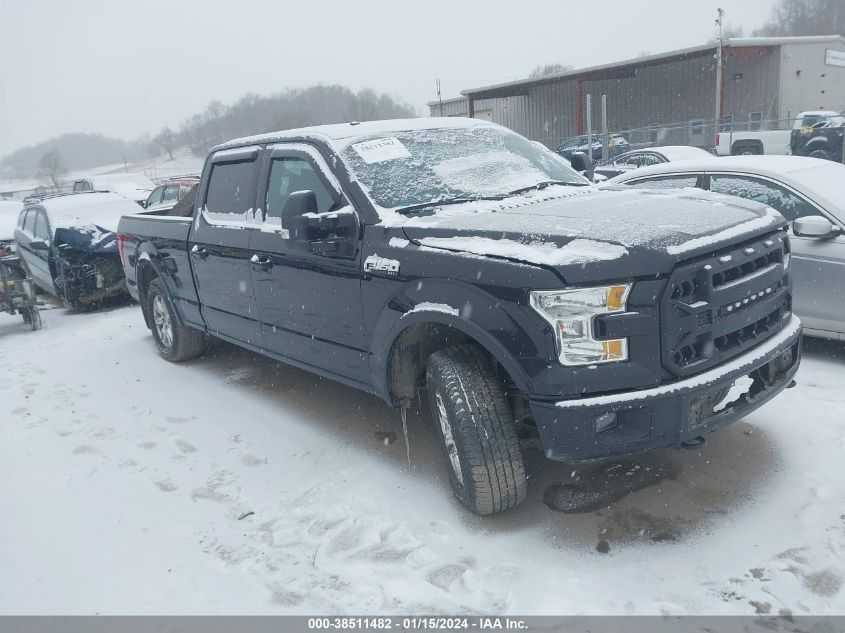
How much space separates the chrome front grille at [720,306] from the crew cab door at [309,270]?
5.62 feet

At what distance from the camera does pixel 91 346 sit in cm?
771

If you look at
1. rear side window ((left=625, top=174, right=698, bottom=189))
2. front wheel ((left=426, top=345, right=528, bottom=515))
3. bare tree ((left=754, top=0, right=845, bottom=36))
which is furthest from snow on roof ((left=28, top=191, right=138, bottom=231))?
bare tree ((left=754, top=0, right=845, bottom=36))

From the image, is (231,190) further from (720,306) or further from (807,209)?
(807,209)

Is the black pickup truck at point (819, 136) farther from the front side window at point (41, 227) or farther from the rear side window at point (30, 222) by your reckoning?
the rear side window at point (30, 222)

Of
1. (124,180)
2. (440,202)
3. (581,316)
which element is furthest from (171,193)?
(124,180)

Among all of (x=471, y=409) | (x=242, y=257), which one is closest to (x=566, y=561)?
(x=471, y=409)

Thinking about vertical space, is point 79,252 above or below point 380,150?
below

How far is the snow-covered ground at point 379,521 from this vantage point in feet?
9.57

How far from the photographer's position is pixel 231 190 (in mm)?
5180

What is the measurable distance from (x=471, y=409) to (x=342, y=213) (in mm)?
1329

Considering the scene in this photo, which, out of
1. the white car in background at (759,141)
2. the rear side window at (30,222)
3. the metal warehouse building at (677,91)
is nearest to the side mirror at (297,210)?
the rear side window at (30,222)

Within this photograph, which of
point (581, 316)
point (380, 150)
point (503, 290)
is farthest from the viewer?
point (380, 150)

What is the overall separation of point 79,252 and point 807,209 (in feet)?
28.3

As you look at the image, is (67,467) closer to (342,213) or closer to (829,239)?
(342,213)
